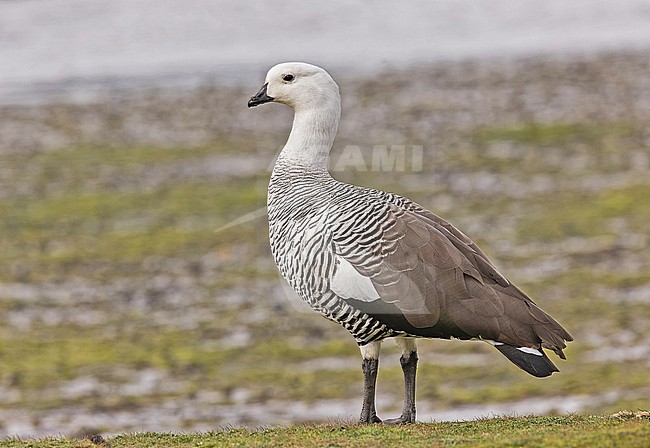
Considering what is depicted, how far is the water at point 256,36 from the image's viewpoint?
136 feet

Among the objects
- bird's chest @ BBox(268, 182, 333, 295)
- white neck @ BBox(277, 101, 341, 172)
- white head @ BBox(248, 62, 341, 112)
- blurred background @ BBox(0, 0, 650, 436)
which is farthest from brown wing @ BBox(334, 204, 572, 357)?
blurred background @ BBox(0, 0, 650, 436)

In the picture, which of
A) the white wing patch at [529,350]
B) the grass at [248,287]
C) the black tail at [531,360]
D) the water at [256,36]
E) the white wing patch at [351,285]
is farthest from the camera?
the water at [256,36]

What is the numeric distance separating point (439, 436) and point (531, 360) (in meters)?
0.87

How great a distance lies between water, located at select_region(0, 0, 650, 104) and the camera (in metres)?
41.4

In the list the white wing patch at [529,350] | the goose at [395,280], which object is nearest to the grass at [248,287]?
the white wing patch at [529,350]

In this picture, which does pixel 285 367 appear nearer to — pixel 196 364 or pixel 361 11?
pixel 196 364

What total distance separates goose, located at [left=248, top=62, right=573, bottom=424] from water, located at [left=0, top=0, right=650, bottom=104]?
97.0ft

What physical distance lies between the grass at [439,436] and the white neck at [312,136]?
2.23 m

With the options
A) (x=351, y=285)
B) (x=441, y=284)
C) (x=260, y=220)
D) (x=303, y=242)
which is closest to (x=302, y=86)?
(x=303, y=242)

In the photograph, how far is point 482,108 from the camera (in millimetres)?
30781

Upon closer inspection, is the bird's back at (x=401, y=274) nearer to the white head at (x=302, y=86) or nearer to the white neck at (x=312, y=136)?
the white neck at (x=312, y=136)

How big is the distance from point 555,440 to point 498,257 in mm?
12541

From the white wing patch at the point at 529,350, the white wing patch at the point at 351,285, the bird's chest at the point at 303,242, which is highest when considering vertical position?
the bird's chest at the point at 303,242

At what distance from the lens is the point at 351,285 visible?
8211 mm
